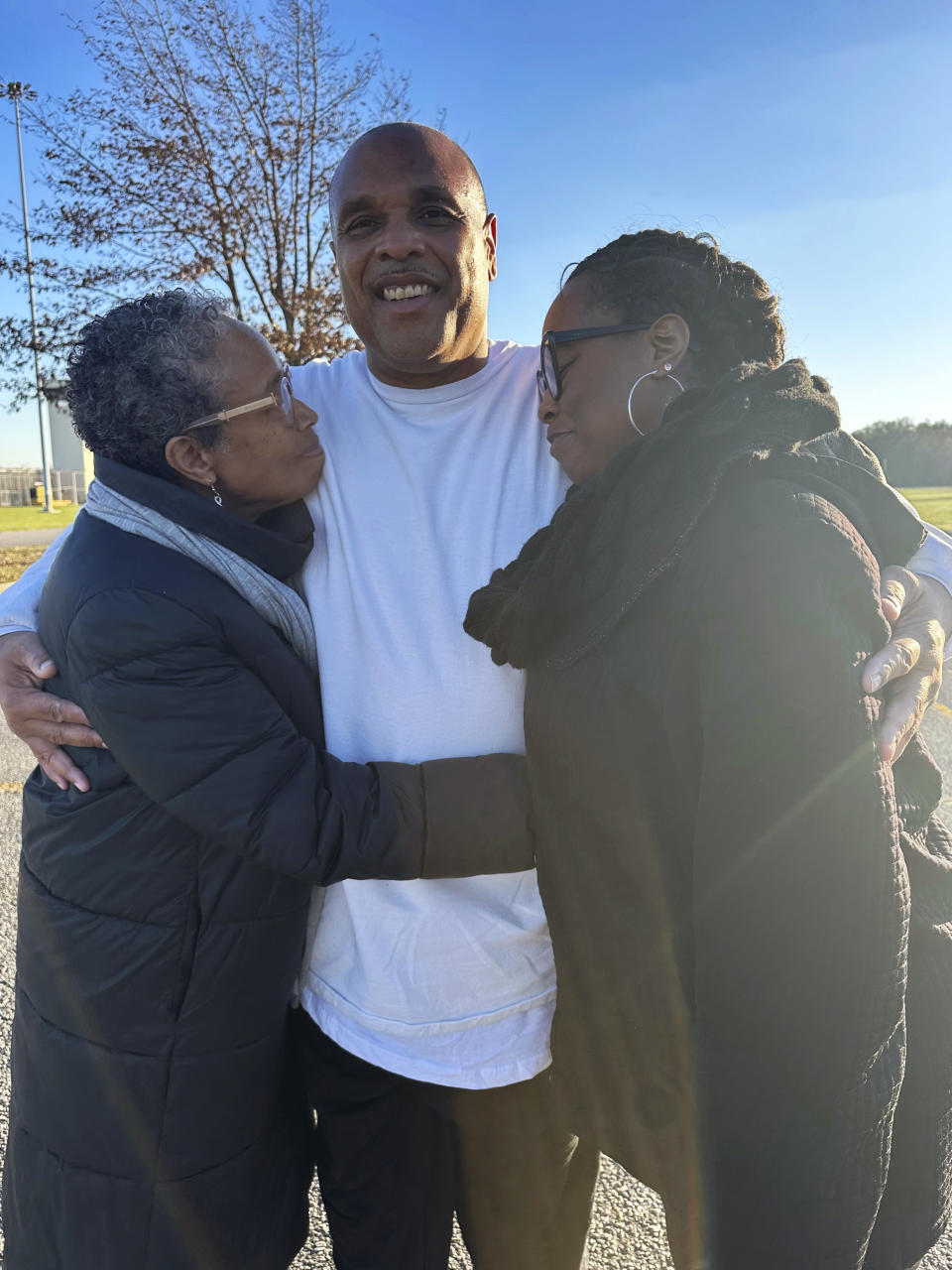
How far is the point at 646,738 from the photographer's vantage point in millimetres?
1271

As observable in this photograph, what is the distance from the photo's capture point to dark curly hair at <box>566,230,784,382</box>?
4.95 feet

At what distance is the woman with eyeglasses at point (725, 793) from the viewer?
3.39 ft

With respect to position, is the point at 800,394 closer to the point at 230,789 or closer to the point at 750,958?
the point at 750,958

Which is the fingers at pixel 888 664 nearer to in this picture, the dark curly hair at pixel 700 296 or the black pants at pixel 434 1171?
the dark curly hair at pixel 700 296

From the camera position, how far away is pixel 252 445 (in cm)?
173

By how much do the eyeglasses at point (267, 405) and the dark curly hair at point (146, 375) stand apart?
0.01 meters

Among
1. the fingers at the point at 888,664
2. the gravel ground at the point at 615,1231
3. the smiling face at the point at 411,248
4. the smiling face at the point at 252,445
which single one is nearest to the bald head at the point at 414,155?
the smiling face at the point at 411,248

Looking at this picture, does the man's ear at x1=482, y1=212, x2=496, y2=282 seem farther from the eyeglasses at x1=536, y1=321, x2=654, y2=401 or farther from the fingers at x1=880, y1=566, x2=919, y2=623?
the fingers at x1=880, y1=566, x2=919, y2=623

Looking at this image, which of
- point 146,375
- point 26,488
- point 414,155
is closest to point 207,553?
point 146,375

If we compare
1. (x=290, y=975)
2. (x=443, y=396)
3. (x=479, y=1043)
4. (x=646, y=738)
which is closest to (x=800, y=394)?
(x=646, y=738)

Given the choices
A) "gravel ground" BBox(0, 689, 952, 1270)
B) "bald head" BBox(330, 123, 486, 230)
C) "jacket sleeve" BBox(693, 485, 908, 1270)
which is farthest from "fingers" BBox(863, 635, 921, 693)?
"gravel ground" BBox(0, 689, 952, 1270)

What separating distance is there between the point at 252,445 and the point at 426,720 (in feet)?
2.09

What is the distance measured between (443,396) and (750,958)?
4.22 ft

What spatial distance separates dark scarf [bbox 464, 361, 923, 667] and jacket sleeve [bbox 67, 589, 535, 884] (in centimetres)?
34
